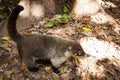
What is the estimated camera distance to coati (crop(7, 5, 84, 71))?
13.6 feet

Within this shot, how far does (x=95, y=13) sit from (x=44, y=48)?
84.5 inches

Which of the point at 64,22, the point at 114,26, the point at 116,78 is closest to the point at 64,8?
the point at 64,22

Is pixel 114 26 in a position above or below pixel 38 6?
below

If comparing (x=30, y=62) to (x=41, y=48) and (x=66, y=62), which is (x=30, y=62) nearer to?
(x=41, y=48)

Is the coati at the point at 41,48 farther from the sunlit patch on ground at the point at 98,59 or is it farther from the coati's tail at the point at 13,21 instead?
the sunlit patch on ground at the point at 98,59

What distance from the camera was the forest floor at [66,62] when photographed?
4359 mm

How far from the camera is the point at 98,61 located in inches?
185

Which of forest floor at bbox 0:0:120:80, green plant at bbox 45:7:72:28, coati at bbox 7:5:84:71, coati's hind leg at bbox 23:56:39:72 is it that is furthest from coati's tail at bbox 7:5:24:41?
green plant at bbox 45:7:72:28

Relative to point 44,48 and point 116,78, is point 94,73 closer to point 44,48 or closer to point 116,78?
point 116,78

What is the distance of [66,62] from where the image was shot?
4.59 metres

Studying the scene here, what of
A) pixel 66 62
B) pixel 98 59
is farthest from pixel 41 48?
pixel 98 59

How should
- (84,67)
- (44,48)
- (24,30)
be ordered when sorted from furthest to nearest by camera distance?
1. (24,30)
2. (84,67)
3. (44,48)

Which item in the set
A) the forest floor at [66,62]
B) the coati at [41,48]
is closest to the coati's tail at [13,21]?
the coati at [41,48]

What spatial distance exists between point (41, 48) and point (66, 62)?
62 cm
